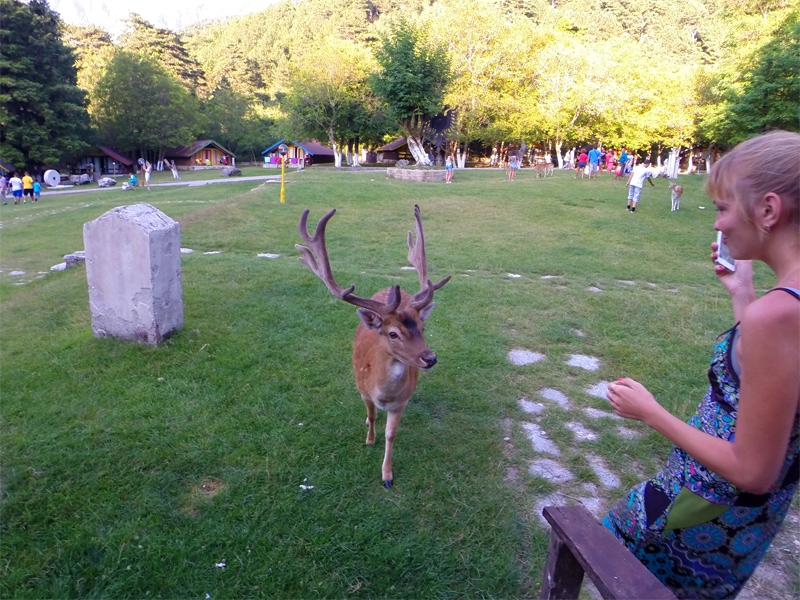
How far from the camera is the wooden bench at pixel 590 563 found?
1.50 meters

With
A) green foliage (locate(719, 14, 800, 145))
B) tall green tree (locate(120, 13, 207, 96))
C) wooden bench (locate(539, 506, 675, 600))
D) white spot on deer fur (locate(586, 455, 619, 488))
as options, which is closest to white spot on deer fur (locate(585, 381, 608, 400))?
white spot on deer fur (locate(586, 455, 619, 488))

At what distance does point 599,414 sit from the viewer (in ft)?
15.7

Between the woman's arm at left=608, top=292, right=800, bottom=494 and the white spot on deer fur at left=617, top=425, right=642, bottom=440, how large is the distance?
124 inches

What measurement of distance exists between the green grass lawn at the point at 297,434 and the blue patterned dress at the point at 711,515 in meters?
1.43

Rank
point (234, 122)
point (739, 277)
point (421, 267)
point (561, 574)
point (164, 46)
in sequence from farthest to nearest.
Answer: point (164, 46), point (234, 122), point (421, 267), point (739, 277), point (561, 574)

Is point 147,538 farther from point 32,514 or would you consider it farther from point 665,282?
point 665,282

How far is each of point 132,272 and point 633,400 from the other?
537cm

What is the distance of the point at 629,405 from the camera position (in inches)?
64.8

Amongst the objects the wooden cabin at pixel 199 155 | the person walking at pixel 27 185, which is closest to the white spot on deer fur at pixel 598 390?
the person walking at pixel 27 185

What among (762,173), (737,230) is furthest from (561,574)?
(762,173)

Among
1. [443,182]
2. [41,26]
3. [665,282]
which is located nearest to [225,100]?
[41,26]

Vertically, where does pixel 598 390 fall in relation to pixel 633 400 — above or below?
below

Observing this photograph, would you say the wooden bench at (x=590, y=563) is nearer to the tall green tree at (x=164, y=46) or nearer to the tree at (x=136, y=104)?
the tree at (x=136, y=104)

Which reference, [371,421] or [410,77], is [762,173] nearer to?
[371,421]
